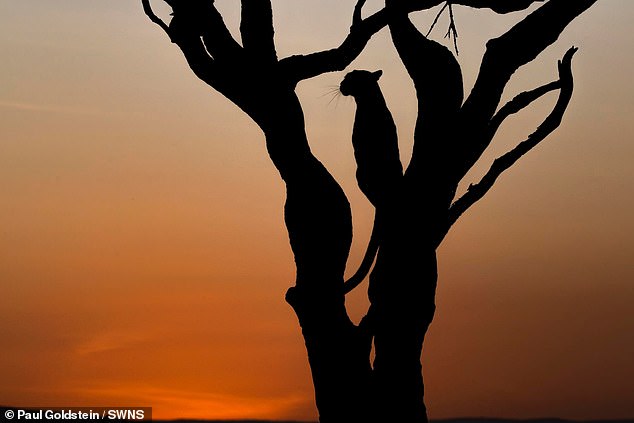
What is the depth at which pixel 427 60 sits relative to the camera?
29.5 ft

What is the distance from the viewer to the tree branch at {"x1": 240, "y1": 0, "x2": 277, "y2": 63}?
874cm

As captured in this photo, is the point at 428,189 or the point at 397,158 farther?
the point at 397,158

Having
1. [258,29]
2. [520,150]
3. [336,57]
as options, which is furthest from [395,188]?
[258,29]

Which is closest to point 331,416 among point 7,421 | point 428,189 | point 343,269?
point 343,269

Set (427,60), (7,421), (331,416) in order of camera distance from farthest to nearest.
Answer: (7,421)
(427,60)
(331,416)

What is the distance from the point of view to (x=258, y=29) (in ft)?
28.9

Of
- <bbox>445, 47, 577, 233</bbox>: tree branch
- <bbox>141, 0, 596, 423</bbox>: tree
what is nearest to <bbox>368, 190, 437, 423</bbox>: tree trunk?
<bbox>141, 0, 596, 423</bbox>: tree

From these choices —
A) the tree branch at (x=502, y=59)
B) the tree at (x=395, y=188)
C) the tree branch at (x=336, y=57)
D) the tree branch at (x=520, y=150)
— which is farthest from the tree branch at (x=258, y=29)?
the tree branch at (x=520, y=150)

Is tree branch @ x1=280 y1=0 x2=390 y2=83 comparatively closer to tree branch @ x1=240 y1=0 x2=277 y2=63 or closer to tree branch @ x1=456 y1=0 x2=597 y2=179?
tree branch @ x1=240 y1=0 x2=277 y2=63

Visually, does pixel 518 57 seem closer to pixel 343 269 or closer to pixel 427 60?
pixel 427 60

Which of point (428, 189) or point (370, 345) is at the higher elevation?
point (428, 189)

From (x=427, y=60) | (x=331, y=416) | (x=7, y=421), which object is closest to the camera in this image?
(x=331, y=416)

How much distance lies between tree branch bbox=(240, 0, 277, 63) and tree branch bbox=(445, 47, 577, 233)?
184 centimetres

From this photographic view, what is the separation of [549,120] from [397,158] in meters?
1.33
